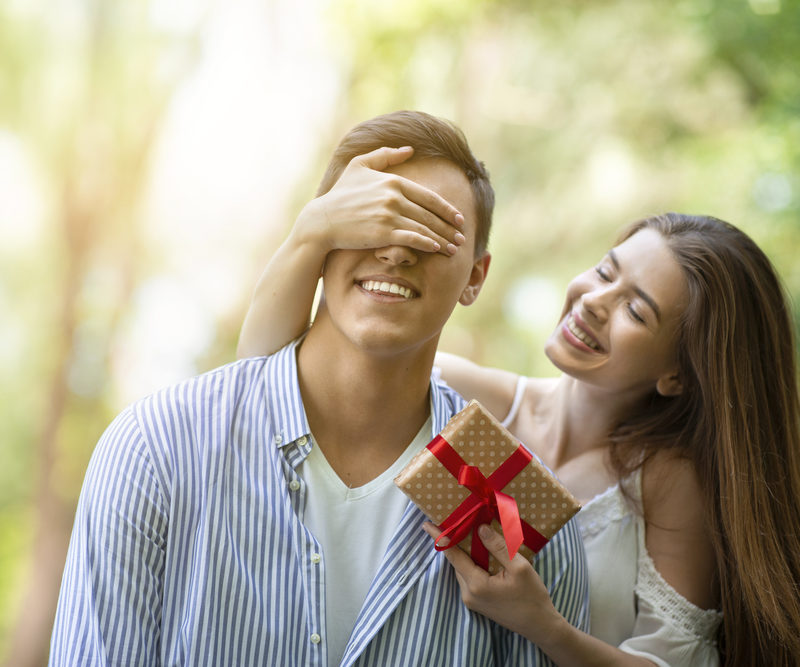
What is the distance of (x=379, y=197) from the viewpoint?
1.72 metres

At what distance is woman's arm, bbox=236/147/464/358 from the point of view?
1.71m

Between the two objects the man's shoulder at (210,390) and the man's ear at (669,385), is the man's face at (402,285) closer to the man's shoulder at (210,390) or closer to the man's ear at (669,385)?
the man's shoulder at (210,390)

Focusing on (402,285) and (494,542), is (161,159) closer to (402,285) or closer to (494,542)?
(402,285)

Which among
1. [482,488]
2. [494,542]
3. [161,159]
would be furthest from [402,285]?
[161,159]

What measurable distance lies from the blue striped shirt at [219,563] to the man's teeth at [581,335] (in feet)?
2.72

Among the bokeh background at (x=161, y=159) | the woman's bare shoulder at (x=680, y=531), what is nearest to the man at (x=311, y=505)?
the woman's bare shoulder at (x=680, y=531)

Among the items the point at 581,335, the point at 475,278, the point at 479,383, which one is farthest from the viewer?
the point at 479,383

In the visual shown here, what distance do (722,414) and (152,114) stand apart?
5774mm

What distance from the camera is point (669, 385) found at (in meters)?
2.44

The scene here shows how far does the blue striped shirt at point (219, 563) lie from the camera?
160cm

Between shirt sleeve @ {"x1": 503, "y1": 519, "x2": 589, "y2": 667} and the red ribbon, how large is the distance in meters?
0.14

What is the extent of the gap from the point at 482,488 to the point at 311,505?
0.35 metres

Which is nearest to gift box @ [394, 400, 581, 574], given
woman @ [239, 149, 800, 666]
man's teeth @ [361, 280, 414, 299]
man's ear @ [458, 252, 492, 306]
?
man's teeth @ [361, 280, 414, 299]

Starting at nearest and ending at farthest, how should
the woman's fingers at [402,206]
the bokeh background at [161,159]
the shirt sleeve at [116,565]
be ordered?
the shirt sleeve at [116,565] → the woman's fingers at [402,206] → the bokeh background at [161,159]
